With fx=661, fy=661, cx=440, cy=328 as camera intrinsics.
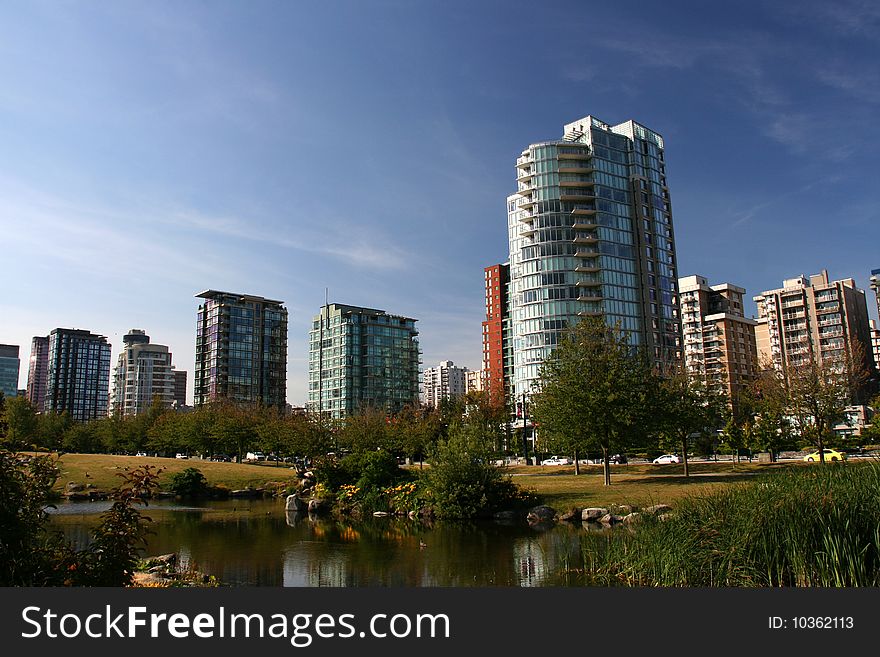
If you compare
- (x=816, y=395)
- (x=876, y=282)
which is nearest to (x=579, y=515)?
(x=816, y=395)

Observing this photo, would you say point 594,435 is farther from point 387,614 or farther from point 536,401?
point 387,614

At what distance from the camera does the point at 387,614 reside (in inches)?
326

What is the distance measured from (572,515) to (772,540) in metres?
18.3

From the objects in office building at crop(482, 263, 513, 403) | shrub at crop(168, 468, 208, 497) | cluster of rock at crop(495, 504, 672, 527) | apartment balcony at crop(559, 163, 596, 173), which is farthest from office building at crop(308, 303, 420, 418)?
cluster of rock at crop(495, 504, 672, 527)

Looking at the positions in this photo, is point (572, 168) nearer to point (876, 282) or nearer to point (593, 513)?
point (876, 282)

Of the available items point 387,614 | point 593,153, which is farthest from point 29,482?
point 593,153

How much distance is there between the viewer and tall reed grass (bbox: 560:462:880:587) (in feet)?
38.8

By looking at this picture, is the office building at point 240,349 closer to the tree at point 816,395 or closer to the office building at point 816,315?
the office building at point 816,315

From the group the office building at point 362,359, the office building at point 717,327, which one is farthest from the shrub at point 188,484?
the office building at point 717,327

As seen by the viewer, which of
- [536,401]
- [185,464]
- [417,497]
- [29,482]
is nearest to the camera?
[29,482]

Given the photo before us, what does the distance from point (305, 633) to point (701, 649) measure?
4895 mm

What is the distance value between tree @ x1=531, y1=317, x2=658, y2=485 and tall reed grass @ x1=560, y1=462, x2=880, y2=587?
69.6 ft

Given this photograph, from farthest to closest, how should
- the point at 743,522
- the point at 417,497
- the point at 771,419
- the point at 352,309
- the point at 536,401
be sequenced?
the point at 352,309 < the point at 771,419 < the point at 536,401 < the point at 417,497 < the point at 743,522

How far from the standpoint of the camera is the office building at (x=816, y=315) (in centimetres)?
13738
